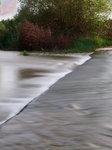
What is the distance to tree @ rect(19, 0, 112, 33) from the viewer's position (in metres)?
21.8

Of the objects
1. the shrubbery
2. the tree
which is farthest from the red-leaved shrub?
the tree

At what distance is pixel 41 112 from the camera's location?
12.7 ft

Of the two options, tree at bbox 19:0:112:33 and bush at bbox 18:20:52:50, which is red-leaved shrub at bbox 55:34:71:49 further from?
tree at bbox 19:0:112:33

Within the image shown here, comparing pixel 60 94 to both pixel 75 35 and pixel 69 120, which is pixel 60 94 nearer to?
pixel 69 120

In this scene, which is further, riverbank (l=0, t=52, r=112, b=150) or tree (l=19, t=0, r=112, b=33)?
tree (l=19, t=0, r=112, b=33)

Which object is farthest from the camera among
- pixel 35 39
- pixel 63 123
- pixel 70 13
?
pixel 70 13

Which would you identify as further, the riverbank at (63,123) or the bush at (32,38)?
the bush at (32,38)

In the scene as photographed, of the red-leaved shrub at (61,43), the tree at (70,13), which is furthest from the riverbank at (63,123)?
the tree at (70,13)

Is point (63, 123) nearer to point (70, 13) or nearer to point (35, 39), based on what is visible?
point (35, 39)

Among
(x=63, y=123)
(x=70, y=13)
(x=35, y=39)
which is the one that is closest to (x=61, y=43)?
(x=35, y=39)

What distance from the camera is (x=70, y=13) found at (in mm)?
22047

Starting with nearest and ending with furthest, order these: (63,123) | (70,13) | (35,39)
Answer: (63,123)
(35,39)
(70,13)

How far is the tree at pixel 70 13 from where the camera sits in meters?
21.8

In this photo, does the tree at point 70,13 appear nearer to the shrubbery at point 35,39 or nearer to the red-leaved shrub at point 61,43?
the red-leaved shrub at point 61,43
